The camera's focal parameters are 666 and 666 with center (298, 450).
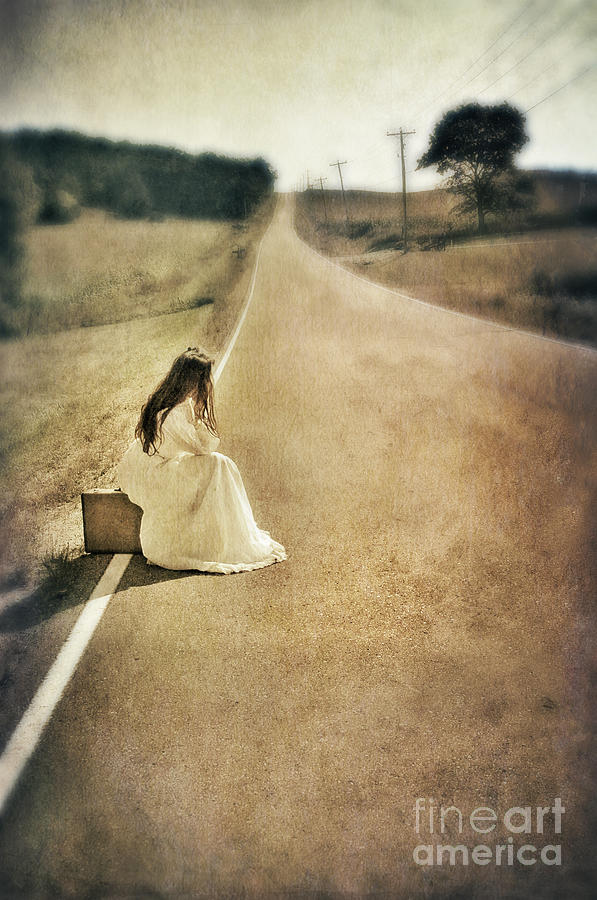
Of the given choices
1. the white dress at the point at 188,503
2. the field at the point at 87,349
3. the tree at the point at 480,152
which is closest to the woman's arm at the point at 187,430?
the white dress at the point at 188,503

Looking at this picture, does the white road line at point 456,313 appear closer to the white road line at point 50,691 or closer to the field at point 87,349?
the field at point 87,349

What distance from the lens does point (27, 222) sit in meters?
6.43

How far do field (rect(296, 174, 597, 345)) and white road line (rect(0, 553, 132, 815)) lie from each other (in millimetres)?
5893

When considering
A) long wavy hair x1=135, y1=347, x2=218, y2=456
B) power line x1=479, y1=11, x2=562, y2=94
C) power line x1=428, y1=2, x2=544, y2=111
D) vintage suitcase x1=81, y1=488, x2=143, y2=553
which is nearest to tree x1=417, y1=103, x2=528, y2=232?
power line x1=428, y1=2, x2=544, y2=111

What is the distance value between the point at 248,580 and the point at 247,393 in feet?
16.7

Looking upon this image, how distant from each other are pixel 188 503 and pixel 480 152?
605cm

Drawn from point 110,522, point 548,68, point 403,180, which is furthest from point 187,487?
point 403,180

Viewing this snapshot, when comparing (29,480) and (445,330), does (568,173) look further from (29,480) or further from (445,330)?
(29,480)

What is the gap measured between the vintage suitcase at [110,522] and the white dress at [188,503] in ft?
0.35

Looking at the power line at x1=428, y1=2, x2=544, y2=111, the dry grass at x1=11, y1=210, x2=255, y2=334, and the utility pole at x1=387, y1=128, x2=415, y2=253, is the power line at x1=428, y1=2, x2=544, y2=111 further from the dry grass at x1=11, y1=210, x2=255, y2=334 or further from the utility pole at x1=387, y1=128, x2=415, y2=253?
the dry grass at x1=11, y1=210, x2=255, y2=334

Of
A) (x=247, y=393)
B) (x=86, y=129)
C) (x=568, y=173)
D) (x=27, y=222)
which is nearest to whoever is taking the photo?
(x=86, y=129)

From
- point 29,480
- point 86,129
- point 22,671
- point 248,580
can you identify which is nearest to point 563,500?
point 248,580

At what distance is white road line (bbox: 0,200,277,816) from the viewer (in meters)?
2.49

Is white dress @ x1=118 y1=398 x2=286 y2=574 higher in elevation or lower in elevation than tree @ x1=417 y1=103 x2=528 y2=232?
lower
